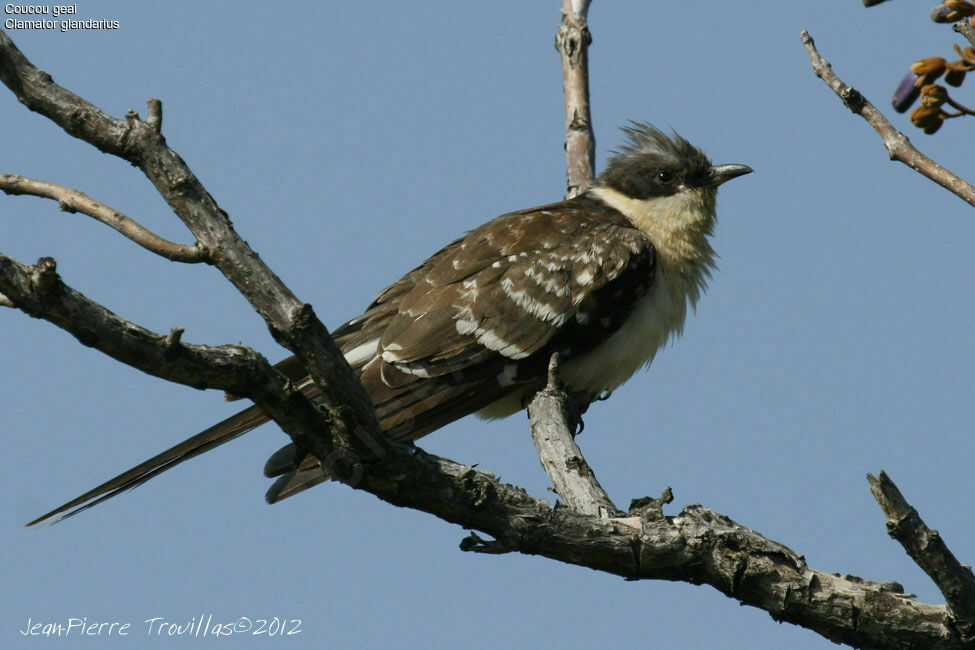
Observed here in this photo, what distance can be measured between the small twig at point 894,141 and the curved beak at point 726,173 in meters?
4.20

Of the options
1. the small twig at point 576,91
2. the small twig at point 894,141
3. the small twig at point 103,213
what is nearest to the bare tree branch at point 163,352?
the small twig at point 103,213

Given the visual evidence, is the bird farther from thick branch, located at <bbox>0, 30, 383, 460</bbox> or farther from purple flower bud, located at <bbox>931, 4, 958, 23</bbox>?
purple flower bud, located at <bbox>931, 4, 958, 23</bbox>

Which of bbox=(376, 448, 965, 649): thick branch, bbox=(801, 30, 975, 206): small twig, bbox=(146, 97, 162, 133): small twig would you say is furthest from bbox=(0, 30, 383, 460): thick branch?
bbox=(801, 30, 975, 206): small twig

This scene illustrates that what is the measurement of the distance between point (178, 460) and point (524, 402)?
7.64ft

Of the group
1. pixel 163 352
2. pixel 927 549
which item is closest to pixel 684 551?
pixel 927 549

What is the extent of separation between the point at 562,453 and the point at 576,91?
3.82 metres

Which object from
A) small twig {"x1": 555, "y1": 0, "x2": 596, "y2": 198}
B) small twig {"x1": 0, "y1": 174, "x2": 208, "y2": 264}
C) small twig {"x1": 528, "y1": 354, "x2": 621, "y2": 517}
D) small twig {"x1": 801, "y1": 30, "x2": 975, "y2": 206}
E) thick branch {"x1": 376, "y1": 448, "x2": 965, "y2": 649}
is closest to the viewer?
small twig {"x1": 801, "y1": 30, "x2": 975, "y2": 206}

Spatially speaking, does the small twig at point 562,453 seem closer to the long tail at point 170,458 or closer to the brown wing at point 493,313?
the brown wing at point 493,313

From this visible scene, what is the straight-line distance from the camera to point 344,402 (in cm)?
378

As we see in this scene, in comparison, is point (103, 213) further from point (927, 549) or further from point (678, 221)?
point (678, 221)

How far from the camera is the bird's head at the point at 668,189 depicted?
7.44 meters

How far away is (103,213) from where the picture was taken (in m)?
3.48

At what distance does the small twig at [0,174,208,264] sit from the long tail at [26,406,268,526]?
126cm

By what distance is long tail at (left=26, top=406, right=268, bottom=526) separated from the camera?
16.1ft
